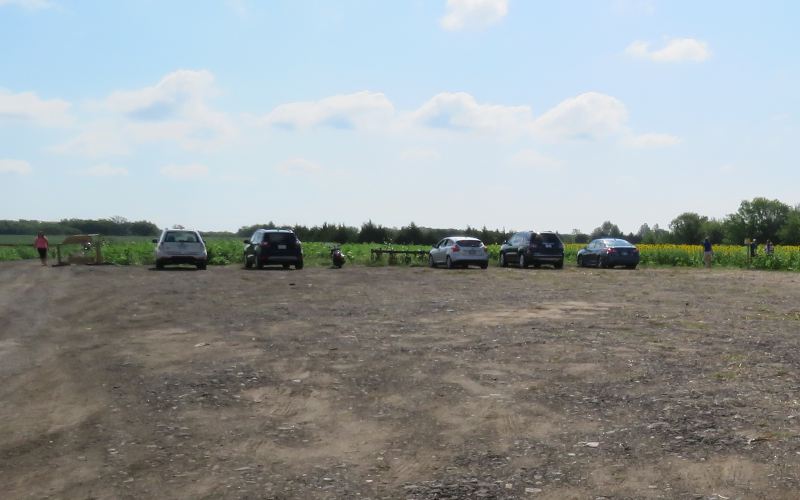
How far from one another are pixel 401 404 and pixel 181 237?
2652 cm

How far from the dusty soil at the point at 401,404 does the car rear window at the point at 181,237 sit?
1637 cm

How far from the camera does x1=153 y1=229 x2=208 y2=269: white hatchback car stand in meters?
31.6

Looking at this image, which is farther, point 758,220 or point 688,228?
point 688,228

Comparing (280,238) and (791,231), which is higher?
(791,231)

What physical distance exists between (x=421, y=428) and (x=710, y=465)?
2.45m

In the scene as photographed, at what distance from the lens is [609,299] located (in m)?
18.7

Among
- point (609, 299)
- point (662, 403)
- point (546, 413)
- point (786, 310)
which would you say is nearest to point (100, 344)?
point (546, 413)

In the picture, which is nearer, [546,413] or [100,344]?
[546,413]

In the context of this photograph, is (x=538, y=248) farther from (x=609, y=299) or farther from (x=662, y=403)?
(x=662, y=403)

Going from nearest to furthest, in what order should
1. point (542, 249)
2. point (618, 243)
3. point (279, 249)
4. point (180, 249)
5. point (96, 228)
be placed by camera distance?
point (180, 249), point (279, 249), point (542, 249), point (618, 243), point (96, 228)

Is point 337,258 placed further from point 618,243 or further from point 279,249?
point 618,243

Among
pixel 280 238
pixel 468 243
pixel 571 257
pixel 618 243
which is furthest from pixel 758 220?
pixel 280 238

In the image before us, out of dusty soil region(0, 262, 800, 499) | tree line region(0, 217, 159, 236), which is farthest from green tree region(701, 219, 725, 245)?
dusty soil region(0, 262, 800, 499)

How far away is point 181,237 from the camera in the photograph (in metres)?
32.2
